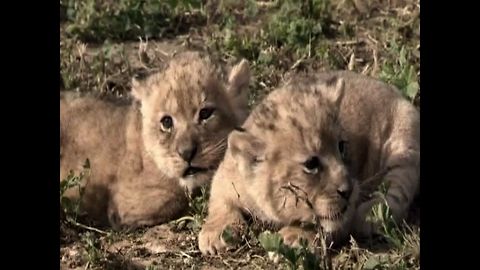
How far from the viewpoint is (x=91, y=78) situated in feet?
29.7

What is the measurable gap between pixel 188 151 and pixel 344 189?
1254 mm

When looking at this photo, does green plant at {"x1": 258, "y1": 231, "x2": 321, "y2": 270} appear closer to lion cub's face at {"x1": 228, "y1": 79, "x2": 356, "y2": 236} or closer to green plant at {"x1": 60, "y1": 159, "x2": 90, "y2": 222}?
lion cub's face at {"x1": 228, "y1": 79, "x2": 356, "y2": 236}

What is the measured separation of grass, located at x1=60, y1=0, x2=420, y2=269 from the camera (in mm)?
8125

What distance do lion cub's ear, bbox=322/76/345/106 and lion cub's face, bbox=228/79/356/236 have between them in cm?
2

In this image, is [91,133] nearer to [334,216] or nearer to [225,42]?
[225,42]

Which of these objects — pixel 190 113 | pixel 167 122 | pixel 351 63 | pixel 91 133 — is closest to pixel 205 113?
pixel 190 113

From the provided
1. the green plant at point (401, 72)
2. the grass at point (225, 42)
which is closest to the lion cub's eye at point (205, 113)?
the grass at point (225, 42)

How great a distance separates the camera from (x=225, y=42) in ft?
30.5
